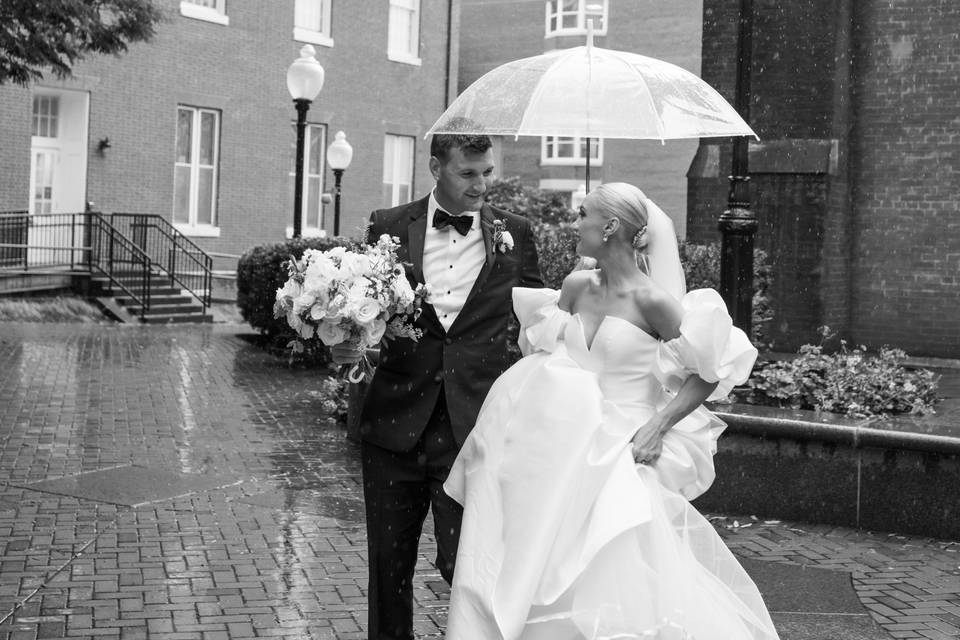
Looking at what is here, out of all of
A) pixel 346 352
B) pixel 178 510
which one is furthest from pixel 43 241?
pixel 346 352

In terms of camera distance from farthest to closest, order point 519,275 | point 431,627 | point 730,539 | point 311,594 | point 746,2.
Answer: point 746,2
point 730,539
point 311,594
point 431,627
point 519,275

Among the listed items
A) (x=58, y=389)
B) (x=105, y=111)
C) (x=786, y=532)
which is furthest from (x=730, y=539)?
(x=105, y=111)

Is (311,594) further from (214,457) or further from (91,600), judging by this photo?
(214,457)

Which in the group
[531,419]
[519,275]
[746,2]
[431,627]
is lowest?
[431,627]

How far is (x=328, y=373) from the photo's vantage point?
14.5 metres

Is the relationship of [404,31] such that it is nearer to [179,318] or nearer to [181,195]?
[181,195]

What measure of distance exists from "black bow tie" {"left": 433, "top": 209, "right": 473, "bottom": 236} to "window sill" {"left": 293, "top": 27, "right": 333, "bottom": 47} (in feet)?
80.2

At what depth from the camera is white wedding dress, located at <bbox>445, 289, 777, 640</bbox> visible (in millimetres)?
3914

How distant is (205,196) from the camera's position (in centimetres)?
2653

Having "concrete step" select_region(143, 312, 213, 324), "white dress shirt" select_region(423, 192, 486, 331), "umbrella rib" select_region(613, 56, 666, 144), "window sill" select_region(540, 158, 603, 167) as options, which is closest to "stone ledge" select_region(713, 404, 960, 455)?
"umbrella rib" select_region(613, 56, 666, 144)

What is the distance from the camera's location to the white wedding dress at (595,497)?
12.8ft

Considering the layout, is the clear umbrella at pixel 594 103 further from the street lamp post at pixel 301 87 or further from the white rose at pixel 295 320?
the street lamp post at pixel 301 87

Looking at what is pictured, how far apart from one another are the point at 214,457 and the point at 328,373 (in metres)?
5.19

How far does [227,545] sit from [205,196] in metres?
20.6
